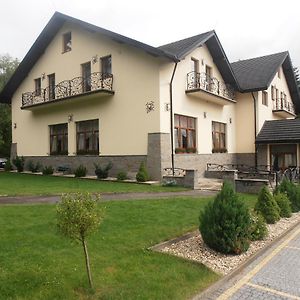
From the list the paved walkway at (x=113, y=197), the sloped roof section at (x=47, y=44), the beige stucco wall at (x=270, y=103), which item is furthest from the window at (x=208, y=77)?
the paved walkway at (x=113, y=197)

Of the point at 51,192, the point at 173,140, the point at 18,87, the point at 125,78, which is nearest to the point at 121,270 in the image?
the point at 51,192

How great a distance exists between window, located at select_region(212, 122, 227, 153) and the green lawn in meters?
16.1

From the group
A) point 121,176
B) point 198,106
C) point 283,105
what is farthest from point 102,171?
point 283,105

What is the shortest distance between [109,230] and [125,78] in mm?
13855

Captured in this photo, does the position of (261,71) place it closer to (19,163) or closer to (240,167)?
(240,167)

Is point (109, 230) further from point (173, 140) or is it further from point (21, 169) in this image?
point (21, 169)

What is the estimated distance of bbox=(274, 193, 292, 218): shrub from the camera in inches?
437

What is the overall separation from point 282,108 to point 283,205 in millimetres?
22760

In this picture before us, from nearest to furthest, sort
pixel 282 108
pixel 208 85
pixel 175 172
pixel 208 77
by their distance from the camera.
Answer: pixel 175 172, pixel 208 85, pixel 208 77, pixel 282 108

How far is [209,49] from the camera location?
76.9ft

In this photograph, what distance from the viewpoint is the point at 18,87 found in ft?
92.0

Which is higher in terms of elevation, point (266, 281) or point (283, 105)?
point (283, 105)

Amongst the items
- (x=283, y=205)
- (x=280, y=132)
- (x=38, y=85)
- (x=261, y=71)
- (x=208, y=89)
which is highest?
(x=261, y=71)

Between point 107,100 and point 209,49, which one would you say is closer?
point 107,100
